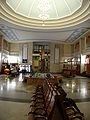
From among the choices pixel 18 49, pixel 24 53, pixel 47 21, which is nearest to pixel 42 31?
pixel 47 21

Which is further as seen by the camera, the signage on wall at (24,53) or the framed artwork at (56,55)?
the framed artwork at (56,55)

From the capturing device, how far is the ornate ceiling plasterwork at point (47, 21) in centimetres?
1225

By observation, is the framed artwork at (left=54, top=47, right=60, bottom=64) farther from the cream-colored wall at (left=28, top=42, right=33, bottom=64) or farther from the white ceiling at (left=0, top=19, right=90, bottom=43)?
the cream-colored wall at (left=28, top=42, right=33, bottom=64)

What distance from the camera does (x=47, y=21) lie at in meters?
16.6

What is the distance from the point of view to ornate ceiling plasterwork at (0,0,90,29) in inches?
482

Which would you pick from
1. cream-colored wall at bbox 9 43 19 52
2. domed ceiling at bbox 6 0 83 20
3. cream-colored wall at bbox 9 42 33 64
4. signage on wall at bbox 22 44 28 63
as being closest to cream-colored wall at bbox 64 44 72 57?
cream-colored wall at bbox 9 42 33 64

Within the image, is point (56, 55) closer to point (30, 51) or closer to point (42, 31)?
point (30, 51)

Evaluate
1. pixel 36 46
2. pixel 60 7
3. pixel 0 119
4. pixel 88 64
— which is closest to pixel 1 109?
pixel 0 119

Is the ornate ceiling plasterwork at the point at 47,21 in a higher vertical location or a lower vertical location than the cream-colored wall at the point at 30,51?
higher

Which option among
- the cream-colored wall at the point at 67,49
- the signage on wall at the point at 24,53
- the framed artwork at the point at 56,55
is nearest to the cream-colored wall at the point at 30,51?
the signage on wall at the point at 24,53

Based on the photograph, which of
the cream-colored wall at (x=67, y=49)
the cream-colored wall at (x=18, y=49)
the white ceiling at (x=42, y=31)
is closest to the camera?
the white ceiling at (x=42, y=31)

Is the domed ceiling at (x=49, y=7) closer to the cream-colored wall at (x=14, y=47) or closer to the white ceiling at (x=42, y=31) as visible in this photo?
the white ceiling at (x=42, y=31)

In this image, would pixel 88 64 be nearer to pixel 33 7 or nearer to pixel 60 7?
pixel 60 7

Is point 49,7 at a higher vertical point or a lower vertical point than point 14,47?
higher
